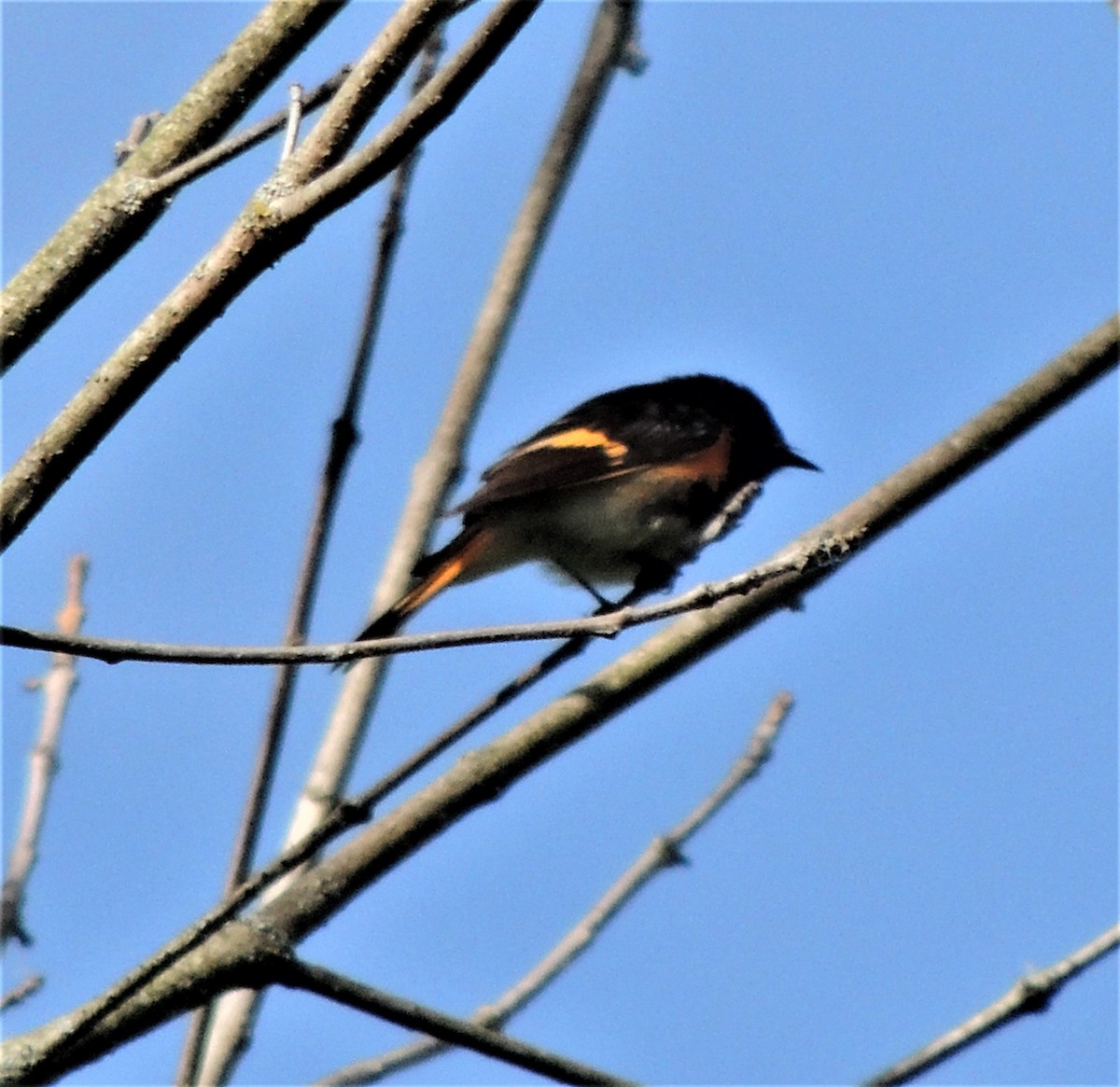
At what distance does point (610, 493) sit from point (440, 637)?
305cm

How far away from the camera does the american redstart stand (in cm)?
454

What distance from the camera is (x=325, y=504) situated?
2.62m

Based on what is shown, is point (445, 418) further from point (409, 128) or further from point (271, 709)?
point (409, 128)

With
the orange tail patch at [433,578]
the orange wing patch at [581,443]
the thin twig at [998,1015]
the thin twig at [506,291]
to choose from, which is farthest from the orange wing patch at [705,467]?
the thin twig at [998,1015]

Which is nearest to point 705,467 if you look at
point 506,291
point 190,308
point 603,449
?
point 603,449

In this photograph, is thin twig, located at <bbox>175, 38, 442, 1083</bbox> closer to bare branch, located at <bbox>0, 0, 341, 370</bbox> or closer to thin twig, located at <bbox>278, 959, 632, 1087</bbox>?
thin twig, located at <bbox>278, 959, 632, 1087</bbox>

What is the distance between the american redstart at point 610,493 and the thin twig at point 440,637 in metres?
2.34

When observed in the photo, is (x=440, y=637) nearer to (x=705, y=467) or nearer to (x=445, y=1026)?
(x=445, y=1026)

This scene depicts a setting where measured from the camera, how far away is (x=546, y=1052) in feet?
7.50

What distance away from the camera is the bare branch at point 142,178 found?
1.77 meters

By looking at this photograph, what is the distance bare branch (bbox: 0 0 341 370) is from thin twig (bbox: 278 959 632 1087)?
1.02 metres

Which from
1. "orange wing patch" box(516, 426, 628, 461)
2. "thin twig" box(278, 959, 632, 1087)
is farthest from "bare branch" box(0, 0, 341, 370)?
"orange wing patch" box(516, 426, 628, 461)

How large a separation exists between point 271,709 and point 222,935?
39 cm

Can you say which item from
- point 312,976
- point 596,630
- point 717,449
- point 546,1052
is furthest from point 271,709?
point 717,449
